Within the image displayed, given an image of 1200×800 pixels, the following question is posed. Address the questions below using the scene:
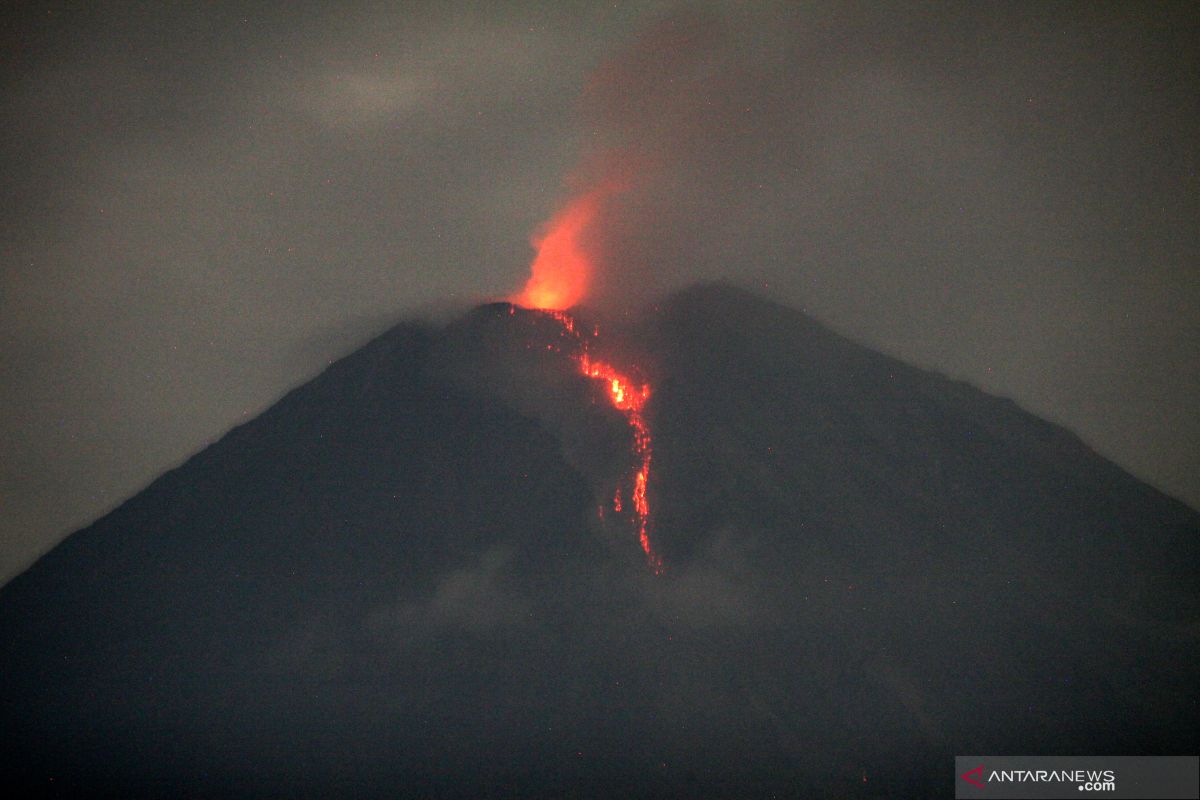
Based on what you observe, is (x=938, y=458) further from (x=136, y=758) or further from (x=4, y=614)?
(x=4, y=614)

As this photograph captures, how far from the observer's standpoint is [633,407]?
88875mm

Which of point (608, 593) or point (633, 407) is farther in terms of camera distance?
point (633, 407)

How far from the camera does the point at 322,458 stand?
95.3 meters

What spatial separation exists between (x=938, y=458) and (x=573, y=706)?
4150cm

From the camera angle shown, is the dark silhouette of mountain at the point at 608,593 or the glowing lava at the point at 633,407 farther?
the glowing lava at the point at 633,407

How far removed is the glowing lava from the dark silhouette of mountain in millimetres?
1287

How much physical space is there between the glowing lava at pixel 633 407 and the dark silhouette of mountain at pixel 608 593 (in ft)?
4.22

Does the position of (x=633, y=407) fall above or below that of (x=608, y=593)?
above

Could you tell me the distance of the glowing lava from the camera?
7906 cm

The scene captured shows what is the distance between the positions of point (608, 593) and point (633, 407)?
2228cm

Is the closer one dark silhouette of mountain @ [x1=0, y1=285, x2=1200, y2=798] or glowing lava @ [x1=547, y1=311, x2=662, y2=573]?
dark silhouette of mountain @ [x1=0, y1=285, x2=1200, y2=798]

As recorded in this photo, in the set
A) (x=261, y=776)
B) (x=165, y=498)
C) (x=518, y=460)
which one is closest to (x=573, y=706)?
(x=261, y=776)

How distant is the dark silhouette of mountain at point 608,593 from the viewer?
200 feet

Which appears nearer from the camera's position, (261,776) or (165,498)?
(261,776)
